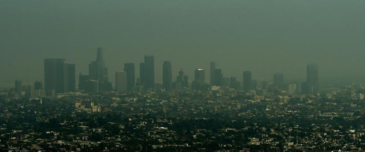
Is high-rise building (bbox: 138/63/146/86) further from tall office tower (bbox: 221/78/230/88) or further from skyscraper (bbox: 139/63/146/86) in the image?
tall office tower (bbox: 221/78/230/88)

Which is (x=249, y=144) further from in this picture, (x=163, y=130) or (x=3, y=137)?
(x=3, y=137)

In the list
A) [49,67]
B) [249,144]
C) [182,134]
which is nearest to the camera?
[249,144]

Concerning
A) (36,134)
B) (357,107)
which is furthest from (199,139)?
(357,107)

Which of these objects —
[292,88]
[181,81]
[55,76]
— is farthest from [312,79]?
[55,76]

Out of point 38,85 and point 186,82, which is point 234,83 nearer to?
point 186,82

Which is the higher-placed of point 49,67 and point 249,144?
point 49,67

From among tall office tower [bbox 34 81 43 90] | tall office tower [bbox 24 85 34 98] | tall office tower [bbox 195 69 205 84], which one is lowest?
tall office tower [bbox 24 85 34 98]

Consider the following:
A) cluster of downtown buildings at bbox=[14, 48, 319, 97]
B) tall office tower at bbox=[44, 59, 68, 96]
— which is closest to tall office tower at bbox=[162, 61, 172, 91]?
cluster of downtown buildings at bbox=[14, 48, 319, 97]
